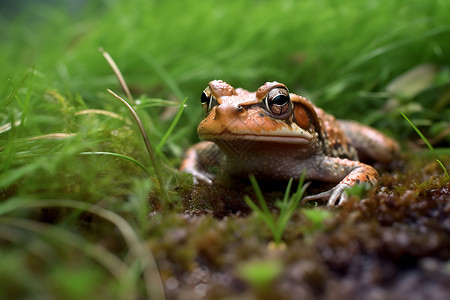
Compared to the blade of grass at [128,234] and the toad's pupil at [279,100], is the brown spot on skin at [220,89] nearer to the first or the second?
the toad's pupil at [279,100]

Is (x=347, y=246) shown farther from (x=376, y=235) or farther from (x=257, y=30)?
(x=257, y=30)

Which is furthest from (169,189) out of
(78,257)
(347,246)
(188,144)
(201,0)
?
(201,0)

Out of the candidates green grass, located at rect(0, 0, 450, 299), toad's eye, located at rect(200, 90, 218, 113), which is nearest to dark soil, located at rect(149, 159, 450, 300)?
green grass, located at rect(0, 0, 450, 299)

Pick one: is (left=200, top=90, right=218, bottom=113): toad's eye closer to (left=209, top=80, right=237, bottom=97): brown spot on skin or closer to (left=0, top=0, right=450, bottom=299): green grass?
(left=209, top=80, right=237, bottom=97): brown spot on skin

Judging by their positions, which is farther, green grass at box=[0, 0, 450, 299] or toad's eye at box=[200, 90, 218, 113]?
toad's eye at box=[200, 90, 218, 113]

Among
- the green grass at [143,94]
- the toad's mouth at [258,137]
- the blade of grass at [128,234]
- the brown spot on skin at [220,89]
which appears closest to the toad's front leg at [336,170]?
the toad's mouth at [258,137]
